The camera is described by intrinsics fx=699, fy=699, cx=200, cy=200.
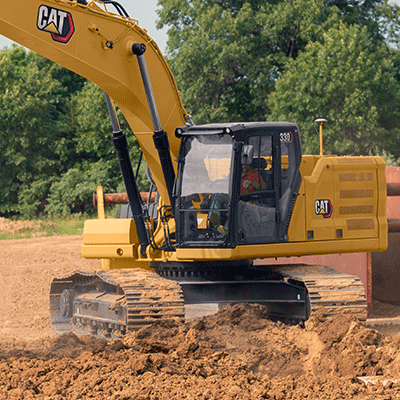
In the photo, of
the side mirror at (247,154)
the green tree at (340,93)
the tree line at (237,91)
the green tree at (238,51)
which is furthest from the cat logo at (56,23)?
the green tree at (238,51)

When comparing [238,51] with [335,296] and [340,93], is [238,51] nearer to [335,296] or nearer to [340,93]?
[340,93]

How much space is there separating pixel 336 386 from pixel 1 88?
34929 mm

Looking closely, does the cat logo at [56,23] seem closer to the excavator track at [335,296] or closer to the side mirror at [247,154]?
the side mirror at [247,154]

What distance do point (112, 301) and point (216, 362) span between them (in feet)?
7.31

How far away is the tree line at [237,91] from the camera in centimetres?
2898

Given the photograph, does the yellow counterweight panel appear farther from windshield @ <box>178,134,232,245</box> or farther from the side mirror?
windshield @ <box>178,134,232,245</box>

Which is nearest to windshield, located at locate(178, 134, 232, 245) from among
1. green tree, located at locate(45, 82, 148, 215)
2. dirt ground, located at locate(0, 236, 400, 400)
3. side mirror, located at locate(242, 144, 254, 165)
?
side mirror, located at locate(242, 144, 254, 165)

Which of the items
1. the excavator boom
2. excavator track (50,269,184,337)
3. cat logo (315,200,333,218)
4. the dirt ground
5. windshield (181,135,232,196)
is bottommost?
the dirt ground

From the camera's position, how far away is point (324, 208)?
29.9ft

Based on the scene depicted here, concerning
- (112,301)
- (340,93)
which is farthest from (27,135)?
(112,301)

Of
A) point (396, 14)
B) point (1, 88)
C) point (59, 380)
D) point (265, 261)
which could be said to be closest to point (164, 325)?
point (59, 380)

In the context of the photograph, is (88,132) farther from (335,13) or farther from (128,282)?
(128,282)

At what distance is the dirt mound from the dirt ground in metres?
0.01

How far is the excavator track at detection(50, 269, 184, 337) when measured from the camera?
27.1ft
